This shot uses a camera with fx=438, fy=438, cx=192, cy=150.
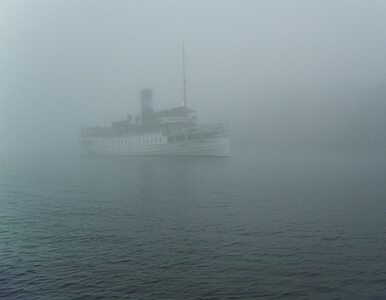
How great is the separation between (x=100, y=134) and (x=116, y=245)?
13782 centimetres

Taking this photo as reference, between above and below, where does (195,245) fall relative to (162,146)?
below

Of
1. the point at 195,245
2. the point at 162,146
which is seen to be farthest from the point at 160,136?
the point at 195,245

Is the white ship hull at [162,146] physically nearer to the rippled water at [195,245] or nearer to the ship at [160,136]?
the ship at [160,136]

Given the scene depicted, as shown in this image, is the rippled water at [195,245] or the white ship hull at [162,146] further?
the white ship hull at [162,146]

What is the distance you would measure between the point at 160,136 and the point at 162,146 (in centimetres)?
366

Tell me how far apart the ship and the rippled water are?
6977 cm

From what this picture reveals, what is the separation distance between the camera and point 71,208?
39969mm

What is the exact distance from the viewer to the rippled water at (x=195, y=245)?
19.3 meters

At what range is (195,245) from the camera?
26125mm

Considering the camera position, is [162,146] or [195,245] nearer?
[195,245]

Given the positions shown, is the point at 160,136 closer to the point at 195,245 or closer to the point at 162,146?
the point at 162,146

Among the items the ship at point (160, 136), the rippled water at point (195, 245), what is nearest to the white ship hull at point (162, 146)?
the ship at point (160, 136)

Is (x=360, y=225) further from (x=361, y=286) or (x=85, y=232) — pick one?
(x=85, y=232)

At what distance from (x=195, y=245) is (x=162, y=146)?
10031 centimetres
